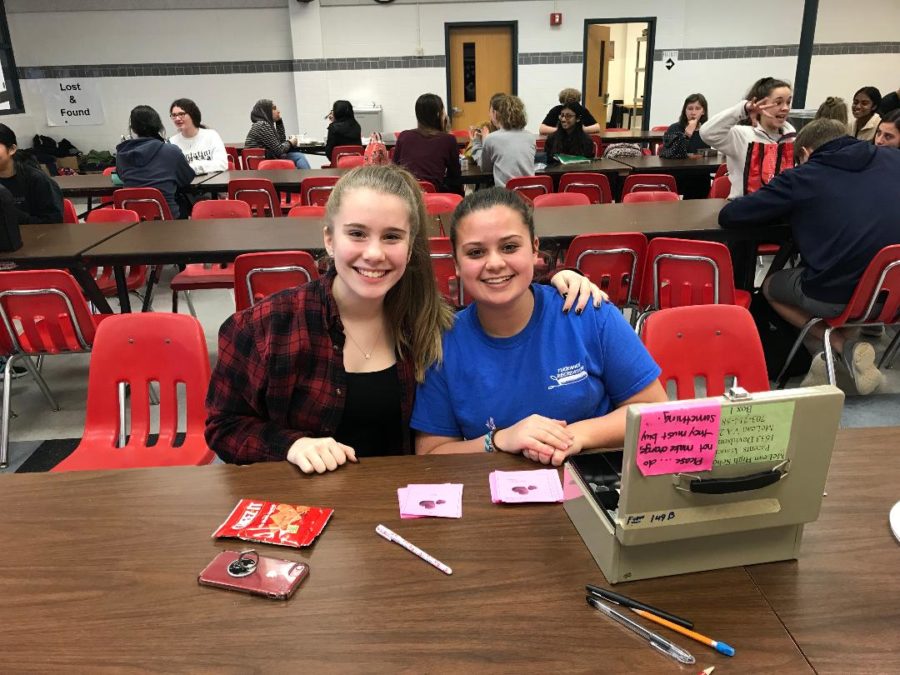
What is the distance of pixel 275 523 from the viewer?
117cm

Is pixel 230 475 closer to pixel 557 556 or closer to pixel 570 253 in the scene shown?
pixel 557 556

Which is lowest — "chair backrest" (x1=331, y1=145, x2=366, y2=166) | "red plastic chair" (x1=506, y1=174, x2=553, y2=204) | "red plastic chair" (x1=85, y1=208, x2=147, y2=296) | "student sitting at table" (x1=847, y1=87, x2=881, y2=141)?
"red plastic chair" (x1=85, y1=208, x2=147, y2=296)

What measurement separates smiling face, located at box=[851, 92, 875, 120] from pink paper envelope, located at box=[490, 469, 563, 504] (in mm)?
7177

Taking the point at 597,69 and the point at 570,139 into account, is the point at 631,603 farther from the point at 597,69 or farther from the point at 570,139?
the point at 597,69

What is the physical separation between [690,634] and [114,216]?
4247mm

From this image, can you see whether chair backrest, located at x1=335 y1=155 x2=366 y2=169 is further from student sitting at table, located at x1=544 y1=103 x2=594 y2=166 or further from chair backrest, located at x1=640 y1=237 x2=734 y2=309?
chair backrest, located at x1=640 y1=237 x2=734 y2=309

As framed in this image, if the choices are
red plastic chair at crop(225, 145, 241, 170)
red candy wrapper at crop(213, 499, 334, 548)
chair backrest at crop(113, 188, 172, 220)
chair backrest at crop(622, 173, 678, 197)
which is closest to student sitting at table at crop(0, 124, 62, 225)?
chair backrest at crop(113, 188, 172, 220)

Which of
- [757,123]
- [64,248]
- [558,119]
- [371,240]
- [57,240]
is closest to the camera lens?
[371,240]

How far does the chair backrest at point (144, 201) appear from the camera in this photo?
15.6 feet

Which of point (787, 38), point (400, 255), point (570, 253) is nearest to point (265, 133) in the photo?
point (570, 253)

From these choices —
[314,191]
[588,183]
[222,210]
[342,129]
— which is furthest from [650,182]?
[342,129]

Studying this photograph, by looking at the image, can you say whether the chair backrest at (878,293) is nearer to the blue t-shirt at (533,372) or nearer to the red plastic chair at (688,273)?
the red plastic chair at (688,273)

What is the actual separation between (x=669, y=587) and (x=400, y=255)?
866mm

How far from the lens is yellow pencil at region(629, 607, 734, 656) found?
870 mm
